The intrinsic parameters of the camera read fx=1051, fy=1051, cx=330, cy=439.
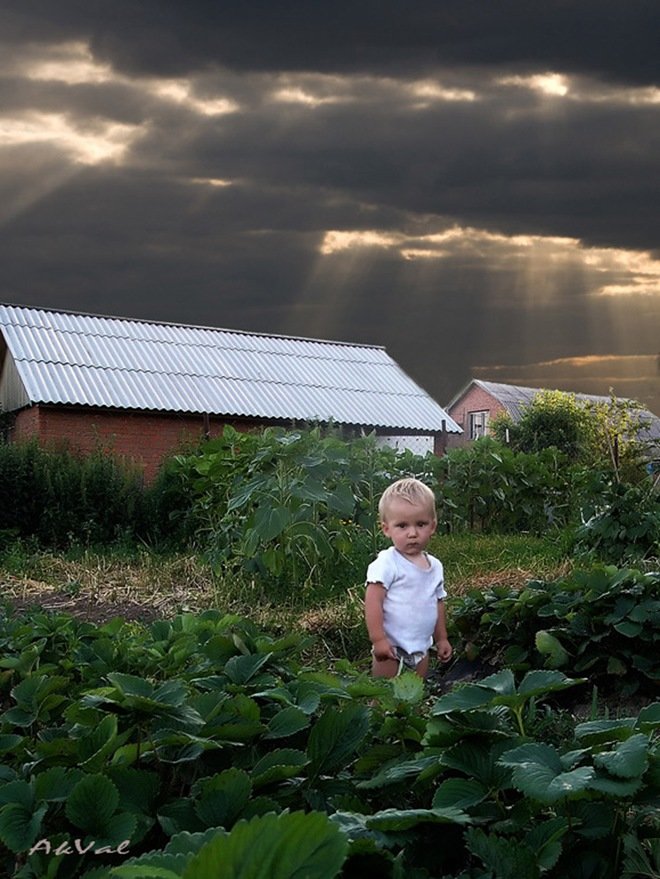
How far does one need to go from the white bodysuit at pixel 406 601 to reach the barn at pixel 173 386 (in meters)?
13.5

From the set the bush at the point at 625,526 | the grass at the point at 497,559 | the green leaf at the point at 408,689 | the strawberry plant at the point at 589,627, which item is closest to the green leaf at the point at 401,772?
the green leaf at the point at 408,689

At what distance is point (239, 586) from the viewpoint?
7.65 metres

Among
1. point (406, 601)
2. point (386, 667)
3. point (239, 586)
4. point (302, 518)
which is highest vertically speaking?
point (302, 518)

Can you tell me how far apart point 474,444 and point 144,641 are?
926 centimetres

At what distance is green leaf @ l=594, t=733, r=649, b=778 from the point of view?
57.1 inches

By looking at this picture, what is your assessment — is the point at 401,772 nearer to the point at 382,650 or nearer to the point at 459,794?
the point at 459,794

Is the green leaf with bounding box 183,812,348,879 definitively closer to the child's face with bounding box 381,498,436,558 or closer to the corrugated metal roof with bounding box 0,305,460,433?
the child's face with bounding box 381,498,436,558

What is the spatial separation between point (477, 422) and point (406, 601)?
37.9 meters

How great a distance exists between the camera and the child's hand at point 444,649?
15.8 ft

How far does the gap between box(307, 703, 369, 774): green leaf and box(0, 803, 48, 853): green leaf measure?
0.44m

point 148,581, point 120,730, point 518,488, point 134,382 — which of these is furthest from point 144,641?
point 134,382

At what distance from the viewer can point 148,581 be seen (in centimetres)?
859

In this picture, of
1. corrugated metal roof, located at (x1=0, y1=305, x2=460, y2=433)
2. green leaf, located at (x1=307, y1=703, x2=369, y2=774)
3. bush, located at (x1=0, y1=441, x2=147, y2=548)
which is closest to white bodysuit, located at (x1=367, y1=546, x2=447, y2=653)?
green leaf, located at (x1=307, y1=703, x2=369, y2=774)

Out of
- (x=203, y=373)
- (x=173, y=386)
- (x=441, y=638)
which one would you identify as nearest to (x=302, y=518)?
(x=441, y=638)
